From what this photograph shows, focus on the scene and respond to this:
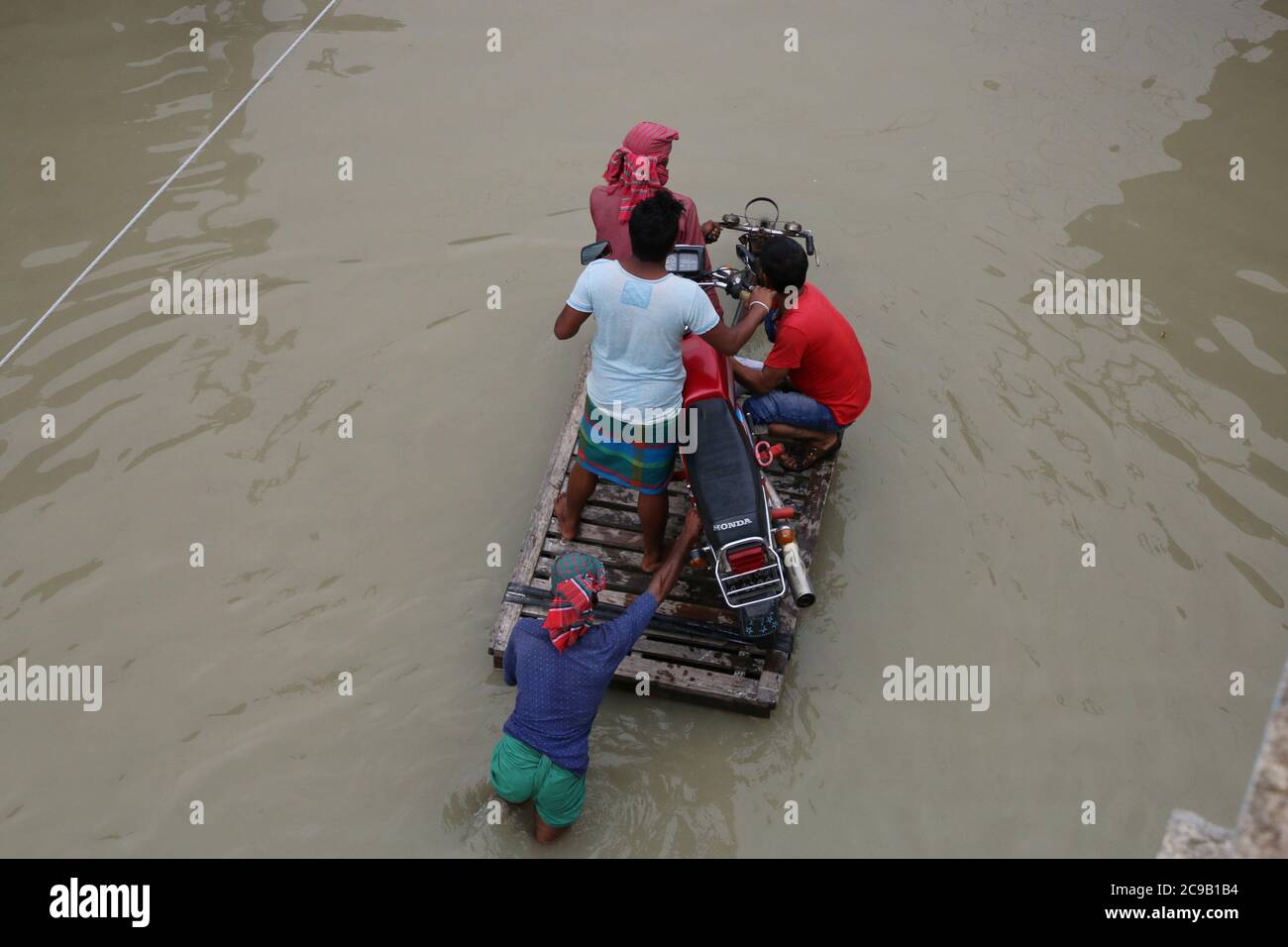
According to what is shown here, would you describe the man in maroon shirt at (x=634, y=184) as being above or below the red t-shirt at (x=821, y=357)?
above

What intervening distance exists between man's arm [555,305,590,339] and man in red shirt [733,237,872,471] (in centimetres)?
93

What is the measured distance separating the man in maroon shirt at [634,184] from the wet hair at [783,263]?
36 cm

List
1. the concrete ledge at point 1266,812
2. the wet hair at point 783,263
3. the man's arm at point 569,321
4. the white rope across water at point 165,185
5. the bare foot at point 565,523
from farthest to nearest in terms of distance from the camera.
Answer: the white rope across water at point 165,185, the bare foot at point 565,523, the wet hair at point 783,263, the man's arm at point 569,321, the concrete ledge at point 1266,812

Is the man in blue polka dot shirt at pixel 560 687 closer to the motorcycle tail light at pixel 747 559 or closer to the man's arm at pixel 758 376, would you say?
the motorcycle tail light at pixel 747 559

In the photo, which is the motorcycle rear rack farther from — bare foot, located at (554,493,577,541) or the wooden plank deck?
bare foot, located at (554,493,577,541)

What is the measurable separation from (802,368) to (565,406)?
140 cm

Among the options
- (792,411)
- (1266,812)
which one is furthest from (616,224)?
(1266,812)

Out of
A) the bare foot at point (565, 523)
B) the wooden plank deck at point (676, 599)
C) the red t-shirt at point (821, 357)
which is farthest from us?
the bare foot at point (565, 523)

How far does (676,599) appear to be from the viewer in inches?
209

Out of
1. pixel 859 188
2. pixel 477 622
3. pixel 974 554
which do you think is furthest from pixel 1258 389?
pixel 477 622

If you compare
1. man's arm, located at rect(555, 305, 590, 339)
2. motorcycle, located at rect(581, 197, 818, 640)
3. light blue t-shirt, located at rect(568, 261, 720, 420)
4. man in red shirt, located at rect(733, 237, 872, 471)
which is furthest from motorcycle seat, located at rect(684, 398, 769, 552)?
man's arm, located at rect(555, 305, 590, 339)

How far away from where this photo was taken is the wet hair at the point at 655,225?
4.37m

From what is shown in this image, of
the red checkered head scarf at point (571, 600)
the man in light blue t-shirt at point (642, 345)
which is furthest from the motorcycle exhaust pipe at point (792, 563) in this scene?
the red checkered head scarf at point (571, 600)

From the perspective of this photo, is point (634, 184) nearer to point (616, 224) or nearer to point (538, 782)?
point (616, 224)
